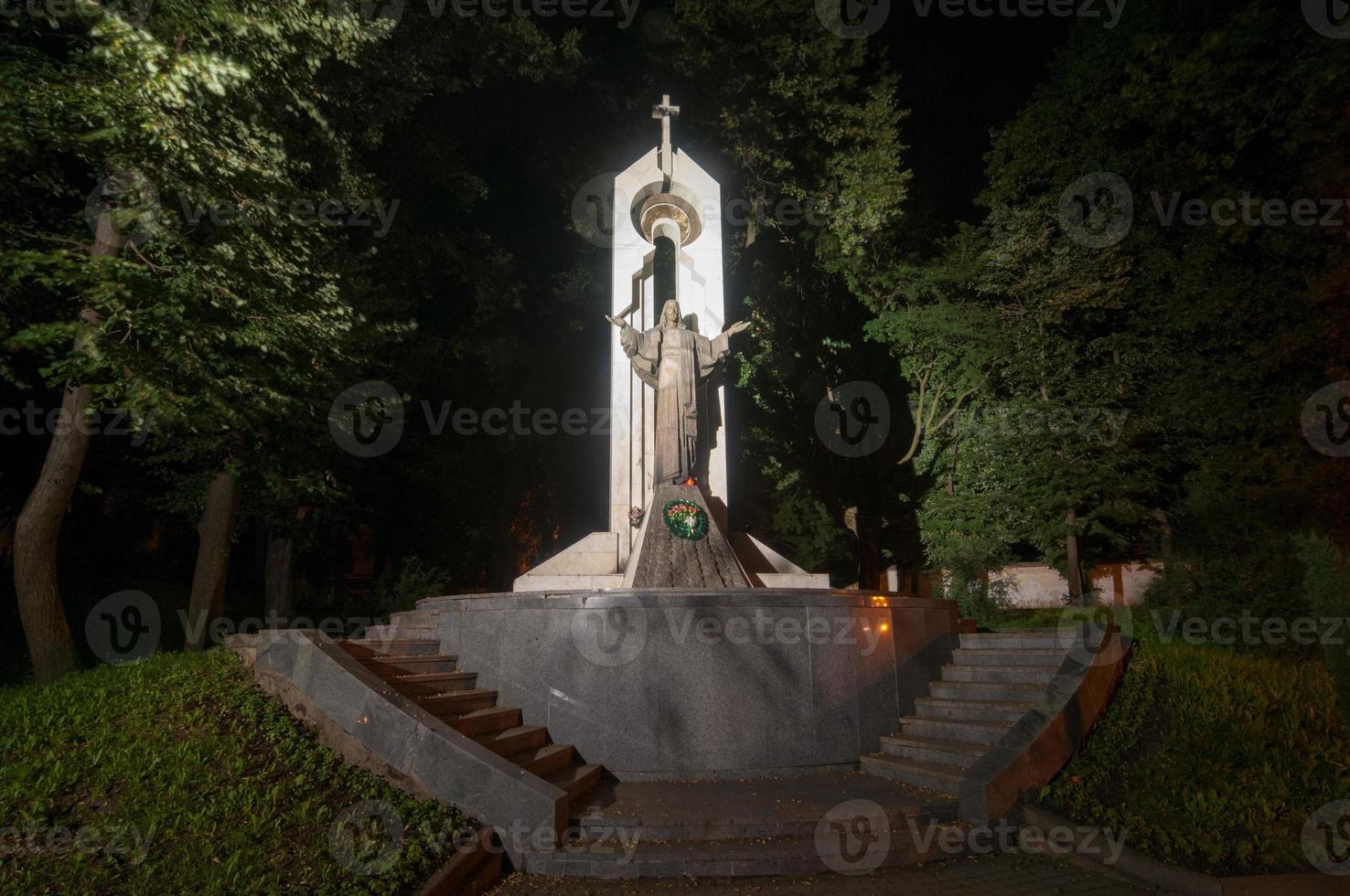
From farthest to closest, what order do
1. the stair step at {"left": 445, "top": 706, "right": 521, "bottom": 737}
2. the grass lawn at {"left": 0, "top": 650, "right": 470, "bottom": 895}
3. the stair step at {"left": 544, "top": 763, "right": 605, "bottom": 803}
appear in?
the stair step at {"left": 445, "top": 706, "right": 521, "bottom": 737}, the stair step at {"left": 544, "top": 763, "right": 605, "bottom": 803}, the grass lawn at {"left": 0, "top": 650, "right": 470, "bottom": 895}

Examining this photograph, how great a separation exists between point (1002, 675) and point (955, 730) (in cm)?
129

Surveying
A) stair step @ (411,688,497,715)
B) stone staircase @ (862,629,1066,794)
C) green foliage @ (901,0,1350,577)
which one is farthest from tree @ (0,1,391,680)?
green foliage @ (901,0,1350,577)

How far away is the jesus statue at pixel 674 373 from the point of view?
10.7 m

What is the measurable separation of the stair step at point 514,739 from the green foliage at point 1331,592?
7.99m

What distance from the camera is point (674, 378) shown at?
10953 mm

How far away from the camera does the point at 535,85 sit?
21406 millimetres

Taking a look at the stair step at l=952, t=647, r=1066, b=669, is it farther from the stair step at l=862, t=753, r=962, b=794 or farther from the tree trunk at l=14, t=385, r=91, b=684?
the tree trunk at l=14, t=385, r=91, b=684

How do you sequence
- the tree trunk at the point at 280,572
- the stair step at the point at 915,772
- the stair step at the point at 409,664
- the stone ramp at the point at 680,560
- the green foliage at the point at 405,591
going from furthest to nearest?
1. the tree trunk at the point at 280,572
2. the green foliage at the point at 405,591
3. the stone ramp at the point at 680,560
4. the stair step at the point at 409,664
5. the stair step at the point at 915,772

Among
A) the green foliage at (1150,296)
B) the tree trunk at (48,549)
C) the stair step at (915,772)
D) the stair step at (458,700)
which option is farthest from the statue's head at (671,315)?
the green foliage at (1150,296)

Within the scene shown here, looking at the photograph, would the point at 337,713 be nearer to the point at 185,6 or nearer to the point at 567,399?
the point at 185,6

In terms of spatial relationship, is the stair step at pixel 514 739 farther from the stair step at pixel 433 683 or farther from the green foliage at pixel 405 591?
the green foliage at pixel 405 591

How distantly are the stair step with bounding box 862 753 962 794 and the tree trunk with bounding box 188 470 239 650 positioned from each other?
434 inches

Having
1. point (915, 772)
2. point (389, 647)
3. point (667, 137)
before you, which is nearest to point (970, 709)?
point (915, 772)

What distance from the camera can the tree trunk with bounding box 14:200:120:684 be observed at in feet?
27.0
